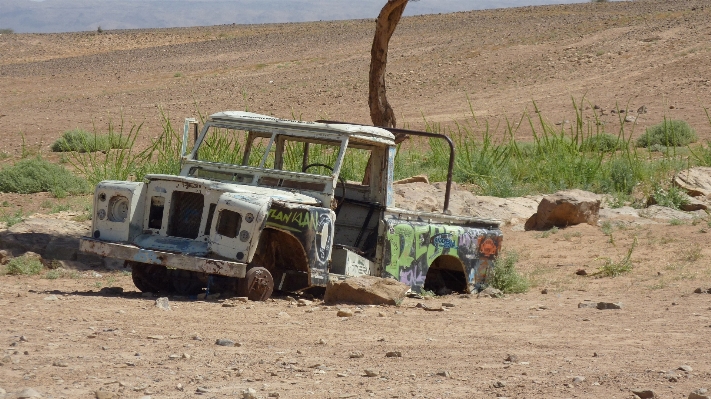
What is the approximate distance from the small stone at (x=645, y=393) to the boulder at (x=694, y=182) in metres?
11.1

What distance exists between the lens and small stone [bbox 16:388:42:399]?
17.2 ft

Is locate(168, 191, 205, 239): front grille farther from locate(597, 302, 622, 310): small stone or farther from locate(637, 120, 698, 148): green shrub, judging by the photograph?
locate(637, 120, 698, 148): green shrub

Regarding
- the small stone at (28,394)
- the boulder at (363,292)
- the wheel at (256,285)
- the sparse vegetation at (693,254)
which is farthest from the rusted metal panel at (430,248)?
the small stone at (28,394)

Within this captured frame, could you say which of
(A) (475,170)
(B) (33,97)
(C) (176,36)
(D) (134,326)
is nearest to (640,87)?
(A) (475,170)

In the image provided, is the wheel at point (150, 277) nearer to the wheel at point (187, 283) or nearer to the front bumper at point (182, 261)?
the wheel at point (187, 283)

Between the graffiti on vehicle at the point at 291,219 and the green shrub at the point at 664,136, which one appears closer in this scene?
the graffiti on vehicle at the point at 291,219

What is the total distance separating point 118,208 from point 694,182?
10597 millimetres

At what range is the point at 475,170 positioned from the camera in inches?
684

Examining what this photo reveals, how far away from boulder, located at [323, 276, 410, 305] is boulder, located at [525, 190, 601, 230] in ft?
18.2

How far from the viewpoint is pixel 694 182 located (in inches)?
659

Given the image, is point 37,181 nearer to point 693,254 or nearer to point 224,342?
point 693,254

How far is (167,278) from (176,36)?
192ft

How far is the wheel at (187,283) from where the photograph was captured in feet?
30.7

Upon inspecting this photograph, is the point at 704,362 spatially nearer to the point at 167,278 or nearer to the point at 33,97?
the point at 167,278
